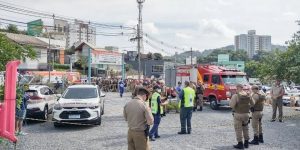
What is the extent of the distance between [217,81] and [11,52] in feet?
46.1

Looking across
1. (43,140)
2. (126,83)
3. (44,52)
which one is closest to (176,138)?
(43,140)

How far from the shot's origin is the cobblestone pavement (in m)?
11.3

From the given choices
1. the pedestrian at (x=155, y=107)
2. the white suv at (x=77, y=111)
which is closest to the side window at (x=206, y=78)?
the white suv at (x=77, y=111)

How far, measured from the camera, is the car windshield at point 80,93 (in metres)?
15.7

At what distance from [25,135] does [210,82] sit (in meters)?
12.5

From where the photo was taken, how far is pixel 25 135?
43.4 ft

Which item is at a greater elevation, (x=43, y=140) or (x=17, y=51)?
(x=17, y=51)

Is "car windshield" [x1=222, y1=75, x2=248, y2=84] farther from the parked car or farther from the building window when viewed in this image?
the building window

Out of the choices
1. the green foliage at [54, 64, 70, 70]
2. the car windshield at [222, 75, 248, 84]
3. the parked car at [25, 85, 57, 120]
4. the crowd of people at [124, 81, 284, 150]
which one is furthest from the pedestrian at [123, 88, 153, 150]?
the green foliage at [54, 64, 70, 70]

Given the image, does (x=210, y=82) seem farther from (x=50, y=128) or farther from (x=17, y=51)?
(x=17, y=51)

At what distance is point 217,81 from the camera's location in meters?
22.3

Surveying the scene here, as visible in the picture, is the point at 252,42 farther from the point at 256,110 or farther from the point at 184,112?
the point at 256,110

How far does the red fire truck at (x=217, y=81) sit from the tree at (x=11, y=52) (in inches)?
498

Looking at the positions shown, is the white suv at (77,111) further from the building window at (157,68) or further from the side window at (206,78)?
the building window at (157,68)
